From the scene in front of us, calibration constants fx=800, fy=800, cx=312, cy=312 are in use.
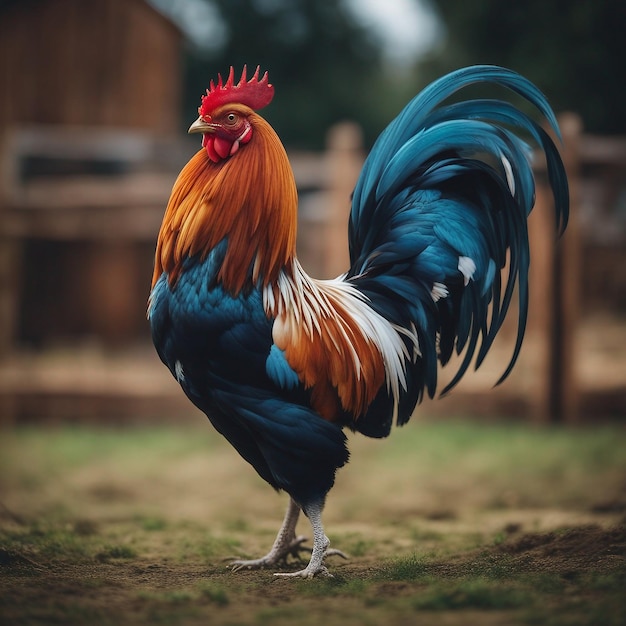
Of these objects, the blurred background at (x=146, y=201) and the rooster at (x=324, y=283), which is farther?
the blurred background at (x=146, y=201)

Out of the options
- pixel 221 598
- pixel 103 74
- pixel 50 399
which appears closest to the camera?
pixel 221 598

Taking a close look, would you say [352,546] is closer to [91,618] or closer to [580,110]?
[91,618]

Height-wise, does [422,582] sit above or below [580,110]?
below

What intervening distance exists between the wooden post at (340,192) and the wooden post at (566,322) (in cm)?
198

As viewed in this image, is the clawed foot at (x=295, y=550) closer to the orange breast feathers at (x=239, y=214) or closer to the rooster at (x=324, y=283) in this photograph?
the rooster at (x=324, y=283)

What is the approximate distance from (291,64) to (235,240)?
2115 cm

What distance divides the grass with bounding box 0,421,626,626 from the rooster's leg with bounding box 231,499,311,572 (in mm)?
129

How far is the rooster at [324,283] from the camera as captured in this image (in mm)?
3400

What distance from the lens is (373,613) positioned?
288 cm

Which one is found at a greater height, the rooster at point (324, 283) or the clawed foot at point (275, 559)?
the rooster at point (324, 283)

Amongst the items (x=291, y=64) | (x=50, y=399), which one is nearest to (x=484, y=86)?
(x=50, y=399)

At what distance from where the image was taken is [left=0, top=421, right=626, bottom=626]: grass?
2.96m

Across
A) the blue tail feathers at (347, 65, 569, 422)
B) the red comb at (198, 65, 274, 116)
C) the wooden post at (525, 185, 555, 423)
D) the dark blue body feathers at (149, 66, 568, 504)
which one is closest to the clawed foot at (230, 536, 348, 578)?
the dark blue body feathers at (149, 66, 568, 504)

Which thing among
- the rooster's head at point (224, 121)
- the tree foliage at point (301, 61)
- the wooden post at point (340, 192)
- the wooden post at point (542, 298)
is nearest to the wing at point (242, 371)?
the rooster's head at point (224, 121)
